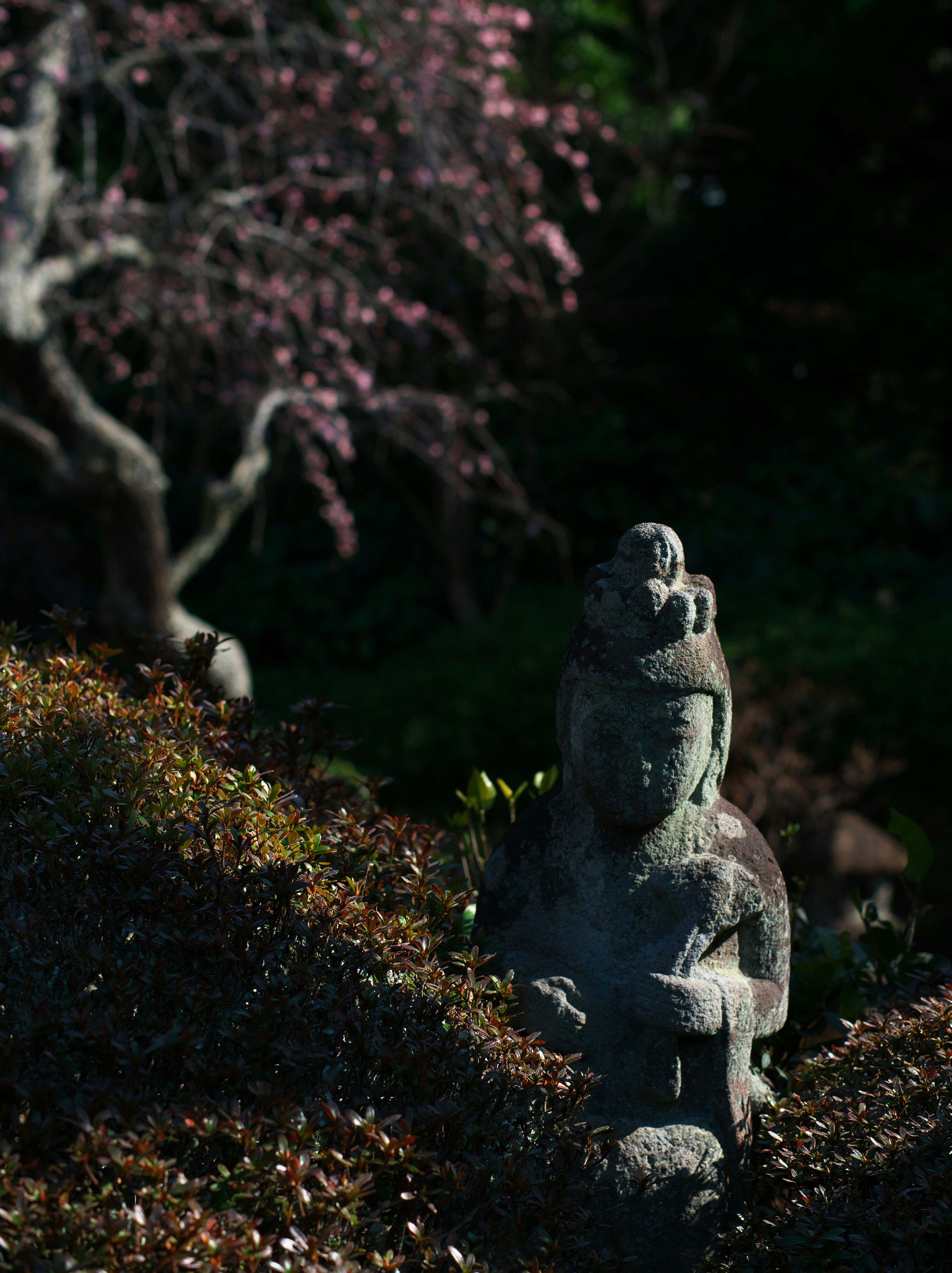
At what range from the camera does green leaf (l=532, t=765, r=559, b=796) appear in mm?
2711

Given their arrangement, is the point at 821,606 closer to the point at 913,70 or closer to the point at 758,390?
the point at 758,390

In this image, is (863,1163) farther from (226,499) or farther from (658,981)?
(226,499)

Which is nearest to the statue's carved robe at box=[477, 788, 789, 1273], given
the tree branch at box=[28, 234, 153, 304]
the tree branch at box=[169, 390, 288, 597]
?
the tree branch at box=[169, 390, 288, 597]

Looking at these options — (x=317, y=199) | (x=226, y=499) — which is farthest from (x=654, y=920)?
(x=317, y=199)

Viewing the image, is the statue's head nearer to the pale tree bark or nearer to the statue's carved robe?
the statue's carved robe

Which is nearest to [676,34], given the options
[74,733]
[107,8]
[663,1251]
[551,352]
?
[551,352]

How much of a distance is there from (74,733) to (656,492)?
7.07 m

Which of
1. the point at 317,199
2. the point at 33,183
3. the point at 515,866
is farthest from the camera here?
the point at 317,199

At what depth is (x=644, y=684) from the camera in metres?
1.94

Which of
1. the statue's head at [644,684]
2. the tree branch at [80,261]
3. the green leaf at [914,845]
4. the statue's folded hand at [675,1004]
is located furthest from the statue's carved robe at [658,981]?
the tree branch at [80,261]

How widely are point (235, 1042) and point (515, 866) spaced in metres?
0.67

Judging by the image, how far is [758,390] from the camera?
845 cm

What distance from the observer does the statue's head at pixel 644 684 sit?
76.8 inches

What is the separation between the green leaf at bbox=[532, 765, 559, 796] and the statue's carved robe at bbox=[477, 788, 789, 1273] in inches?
21.2
